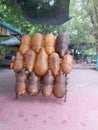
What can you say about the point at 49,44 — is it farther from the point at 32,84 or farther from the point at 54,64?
the point at 32,84

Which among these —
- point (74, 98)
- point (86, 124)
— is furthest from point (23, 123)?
point (74, 98)

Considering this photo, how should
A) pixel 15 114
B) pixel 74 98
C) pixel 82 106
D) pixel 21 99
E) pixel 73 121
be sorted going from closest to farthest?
pixel 73 121, pixel 15 114, pixel 82 106, pixel 21 99, pixel 74 98

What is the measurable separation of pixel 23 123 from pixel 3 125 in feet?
1.33

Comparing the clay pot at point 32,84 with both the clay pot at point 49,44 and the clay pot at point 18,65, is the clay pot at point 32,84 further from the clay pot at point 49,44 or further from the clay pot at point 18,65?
the clay pot at point 49,44

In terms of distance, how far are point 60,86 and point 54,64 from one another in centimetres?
60

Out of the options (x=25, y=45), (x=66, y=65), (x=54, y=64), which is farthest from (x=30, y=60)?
(x=66, y=65)

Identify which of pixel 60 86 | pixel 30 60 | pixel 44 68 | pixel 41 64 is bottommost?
pixel 60 86

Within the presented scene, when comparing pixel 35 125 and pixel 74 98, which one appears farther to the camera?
pixel 74 98

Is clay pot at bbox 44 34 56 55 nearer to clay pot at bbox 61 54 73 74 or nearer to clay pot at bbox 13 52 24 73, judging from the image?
clay pot at bbox 61 54 73 74

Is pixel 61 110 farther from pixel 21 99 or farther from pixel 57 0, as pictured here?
pixel 57 0

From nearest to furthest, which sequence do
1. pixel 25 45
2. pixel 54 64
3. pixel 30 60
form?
pixel 54 64, pixel 30 60, pixel 25 45

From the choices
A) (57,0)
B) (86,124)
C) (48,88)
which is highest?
(57,0)

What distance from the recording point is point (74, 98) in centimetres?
860

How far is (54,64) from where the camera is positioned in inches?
299
